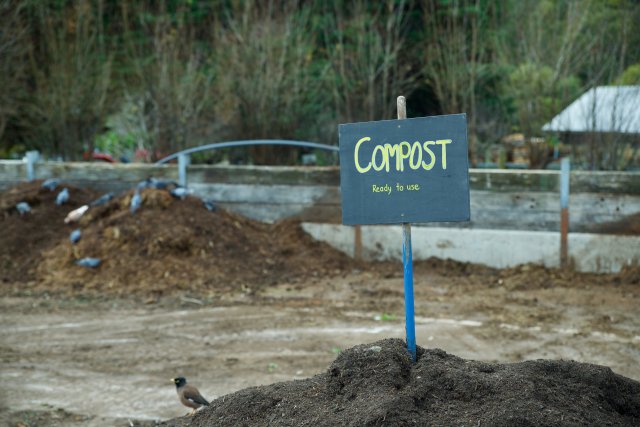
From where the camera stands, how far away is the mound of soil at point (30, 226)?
10805 mm

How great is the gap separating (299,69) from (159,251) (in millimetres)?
5319

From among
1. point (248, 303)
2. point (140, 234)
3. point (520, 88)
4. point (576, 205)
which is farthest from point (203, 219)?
point (520, 88)

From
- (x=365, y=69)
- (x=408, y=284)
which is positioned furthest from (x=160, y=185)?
(x=408, y=284)

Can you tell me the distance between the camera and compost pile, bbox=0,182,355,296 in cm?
1010

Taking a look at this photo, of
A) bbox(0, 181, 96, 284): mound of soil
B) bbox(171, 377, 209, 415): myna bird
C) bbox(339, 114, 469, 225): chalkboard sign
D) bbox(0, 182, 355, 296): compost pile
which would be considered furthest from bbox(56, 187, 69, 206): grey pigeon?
bbox(339, 114, 469, 225): chalkboard sign

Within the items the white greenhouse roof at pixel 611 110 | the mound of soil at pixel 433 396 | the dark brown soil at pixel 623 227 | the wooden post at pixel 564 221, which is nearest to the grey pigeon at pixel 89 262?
the wooden post at pixel 564 221

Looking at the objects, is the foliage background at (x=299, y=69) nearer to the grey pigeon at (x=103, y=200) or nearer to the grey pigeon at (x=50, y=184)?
the grey pigeon at (x=50, y=184)

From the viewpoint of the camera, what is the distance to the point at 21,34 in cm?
1533

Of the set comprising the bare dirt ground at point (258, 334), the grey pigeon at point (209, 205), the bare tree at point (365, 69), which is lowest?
the bare dirt ground at point (258, 334)

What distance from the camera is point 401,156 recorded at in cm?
430

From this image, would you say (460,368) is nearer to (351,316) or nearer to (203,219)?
(351,316)

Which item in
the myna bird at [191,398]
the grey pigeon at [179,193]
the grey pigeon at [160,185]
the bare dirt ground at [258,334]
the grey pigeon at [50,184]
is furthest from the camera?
the grey pigeon at [50,184]

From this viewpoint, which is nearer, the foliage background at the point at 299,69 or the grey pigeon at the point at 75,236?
the grey pigeon at the point at 75,236

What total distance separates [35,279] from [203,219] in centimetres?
240
